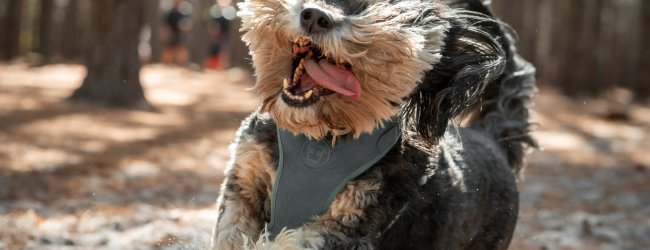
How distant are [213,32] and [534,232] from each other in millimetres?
18843

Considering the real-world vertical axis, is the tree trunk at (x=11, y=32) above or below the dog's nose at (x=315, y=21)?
below

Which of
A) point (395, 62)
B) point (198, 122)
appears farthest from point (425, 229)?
point (198, 122)

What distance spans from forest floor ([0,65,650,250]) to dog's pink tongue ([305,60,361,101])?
1770mm

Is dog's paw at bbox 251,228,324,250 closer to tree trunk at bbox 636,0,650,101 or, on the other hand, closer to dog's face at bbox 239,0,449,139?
dog's face at bbox 239,0,449,139

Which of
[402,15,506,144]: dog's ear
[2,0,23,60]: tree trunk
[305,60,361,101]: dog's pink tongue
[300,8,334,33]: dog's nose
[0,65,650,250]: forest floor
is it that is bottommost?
[2,0,23,60]: tree trunk

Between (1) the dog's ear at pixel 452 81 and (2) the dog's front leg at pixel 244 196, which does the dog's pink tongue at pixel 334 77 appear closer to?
(1) the dog's ear at pixel 452 81

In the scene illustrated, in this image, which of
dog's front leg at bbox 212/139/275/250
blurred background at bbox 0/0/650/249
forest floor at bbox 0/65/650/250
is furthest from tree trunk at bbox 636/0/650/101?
dog's front leg at bbox 212/139/275/250

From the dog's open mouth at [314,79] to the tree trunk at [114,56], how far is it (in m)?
9.74

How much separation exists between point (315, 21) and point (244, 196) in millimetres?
930

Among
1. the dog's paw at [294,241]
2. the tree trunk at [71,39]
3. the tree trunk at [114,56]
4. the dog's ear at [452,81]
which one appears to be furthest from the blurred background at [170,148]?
the tree trunk at [71,39]

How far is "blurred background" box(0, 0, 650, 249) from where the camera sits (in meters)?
6.59

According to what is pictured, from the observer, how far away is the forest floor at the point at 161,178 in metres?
6.18

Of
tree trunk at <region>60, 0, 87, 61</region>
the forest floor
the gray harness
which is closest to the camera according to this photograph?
the gray harness

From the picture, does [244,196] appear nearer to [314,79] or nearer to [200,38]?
[314,79]
